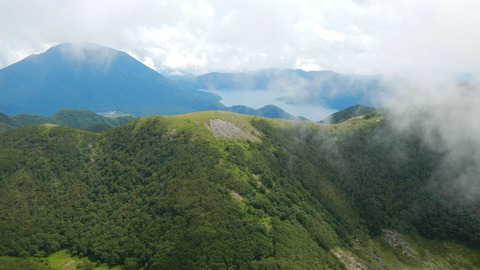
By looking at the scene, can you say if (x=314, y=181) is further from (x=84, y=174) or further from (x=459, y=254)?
(x=84, y=174)

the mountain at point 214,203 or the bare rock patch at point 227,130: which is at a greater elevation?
the bare rock patch at point 227,130

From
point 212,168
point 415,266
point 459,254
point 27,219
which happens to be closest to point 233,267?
point 212,168

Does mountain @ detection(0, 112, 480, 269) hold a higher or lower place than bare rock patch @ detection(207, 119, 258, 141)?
lower

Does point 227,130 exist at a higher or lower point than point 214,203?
higher

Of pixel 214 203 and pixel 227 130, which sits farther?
pixel 227 130

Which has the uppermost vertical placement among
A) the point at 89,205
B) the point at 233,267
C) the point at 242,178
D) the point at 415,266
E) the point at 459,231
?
the point at 242,178

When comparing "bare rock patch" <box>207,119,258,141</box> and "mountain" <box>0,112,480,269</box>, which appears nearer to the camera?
"mountain" <box>0,112,480,269</box>

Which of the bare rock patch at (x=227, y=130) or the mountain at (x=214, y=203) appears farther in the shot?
the bare rock patch at (x=227, y=130)

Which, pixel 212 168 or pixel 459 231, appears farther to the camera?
pixel 459 231
